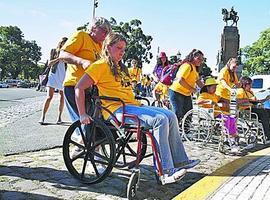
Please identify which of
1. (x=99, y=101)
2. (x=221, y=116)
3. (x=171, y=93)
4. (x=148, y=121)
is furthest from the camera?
(x=171, y=93)

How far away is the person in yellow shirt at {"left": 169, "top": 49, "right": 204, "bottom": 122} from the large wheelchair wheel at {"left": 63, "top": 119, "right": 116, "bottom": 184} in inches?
126

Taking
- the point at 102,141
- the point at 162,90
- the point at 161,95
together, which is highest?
the point at 162,90

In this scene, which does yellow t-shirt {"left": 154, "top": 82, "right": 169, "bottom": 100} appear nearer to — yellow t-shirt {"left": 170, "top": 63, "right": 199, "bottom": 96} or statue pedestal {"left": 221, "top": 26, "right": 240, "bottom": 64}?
yellow t-shirt {"left": 170, "top": 63, "right": 199, "bottom": 96}

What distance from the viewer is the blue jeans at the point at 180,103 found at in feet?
24.9

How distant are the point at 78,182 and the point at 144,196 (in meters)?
0.74

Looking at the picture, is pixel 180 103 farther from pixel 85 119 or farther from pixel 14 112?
pixel 14 112

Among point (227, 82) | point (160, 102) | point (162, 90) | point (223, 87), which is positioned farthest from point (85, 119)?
point (162, 90)

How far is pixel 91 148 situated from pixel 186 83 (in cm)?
344

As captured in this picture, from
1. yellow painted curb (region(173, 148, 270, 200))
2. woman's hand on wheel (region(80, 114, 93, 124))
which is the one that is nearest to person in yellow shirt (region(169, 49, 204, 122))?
yellow painted curb (region(173, 148, 270, 200))

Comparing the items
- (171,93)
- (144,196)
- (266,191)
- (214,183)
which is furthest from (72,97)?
(171,93)

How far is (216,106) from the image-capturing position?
736cm

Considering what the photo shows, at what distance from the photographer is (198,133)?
24.5 feet

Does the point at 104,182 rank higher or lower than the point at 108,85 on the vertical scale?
lower

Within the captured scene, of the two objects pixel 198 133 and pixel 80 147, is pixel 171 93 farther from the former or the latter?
pixel 80 147
